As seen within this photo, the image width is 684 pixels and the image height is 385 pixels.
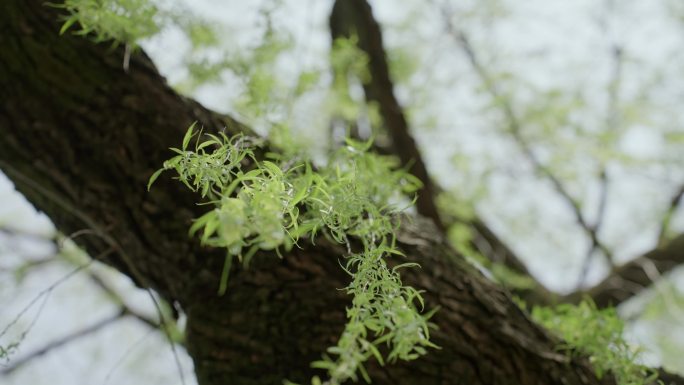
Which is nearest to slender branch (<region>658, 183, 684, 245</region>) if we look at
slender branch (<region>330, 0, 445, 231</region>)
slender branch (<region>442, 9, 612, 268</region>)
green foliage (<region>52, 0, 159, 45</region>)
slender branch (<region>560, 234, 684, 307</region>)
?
slender branch (<region>560, 234, 684, 307</region>)

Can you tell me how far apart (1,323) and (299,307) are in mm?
1388

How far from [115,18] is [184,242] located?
1.47ft

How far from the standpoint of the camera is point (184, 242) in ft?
4.19

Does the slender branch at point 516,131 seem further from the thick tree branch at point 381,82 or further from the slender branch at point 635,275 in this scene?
the thick tree branch at point 381,82

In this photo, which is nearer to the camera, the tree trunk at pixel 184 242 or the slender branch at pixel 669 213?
the tree trunk at pixel 184 242

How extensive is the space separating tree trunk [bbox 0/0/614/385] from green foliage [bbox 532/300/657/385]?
0.06m

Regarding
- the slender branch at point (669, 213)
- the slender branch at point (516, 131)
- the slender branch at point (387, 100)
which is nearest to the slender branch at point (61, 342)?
the slender branch at point (387, 100)

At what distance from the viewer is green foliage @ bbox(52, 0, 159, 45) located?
3.62 ft

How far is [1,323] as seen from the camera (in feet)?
6.95

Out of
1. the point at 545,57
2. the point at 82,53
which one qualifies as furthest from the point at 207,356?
the point at 545,57

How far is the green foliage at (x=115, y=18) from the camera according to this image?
1.10 meters

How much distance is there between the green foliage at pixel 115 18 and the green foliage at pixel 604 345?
1075 mm

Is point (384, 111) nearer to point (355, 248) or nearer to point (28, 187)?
point (355, 248)

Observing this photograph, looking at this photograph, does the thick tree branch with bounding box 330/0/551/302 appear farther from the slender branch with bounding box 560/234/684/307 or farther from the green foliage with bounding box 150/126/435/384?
the green foliage with bounding box 150/126/435/384
